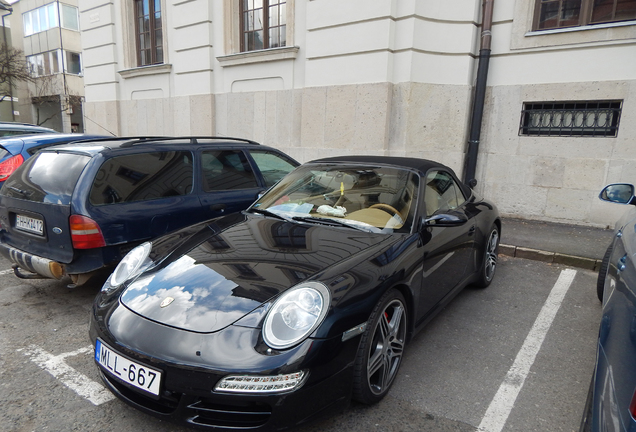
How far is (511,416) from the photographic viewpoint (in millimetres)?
2451

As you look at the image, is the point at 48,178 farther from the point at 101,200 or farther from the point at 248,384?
the point at 248,384

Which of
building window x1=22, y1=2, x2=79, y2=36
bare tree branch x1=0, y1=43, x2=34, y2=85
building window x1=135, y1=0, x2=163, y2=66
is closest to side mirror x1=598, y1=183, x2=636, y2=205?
building window x1=135, y1=0, x2=163, y2=66

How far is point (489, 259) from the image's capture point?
14.7 feet

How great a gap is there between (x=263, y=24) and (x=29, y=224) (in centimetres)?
805

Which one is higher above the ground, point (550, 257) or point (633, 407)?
point (633, 407)

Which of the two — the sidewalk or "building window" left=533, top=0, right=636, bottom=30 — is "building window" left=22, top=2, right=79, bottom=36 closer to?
"building window" left=533, top=0, right=636, bottom=30

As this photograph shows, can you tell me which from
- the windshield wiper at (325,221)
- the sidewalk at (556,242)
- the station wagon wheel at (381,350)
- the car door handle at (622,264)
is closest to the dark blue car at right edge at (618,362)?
the car door handle at (622,264)

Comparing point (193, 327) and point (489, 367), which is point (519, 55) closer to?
point (489, 367)

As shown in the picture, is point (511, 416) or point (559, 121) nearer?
point (511, 416)

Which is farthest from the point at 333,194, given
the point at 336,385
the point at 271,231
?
the point at 336,385

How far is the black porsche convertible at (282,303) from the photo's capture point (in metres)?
1.96

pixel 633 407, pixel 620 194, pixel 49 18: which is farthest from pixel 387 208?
pixel 49 18

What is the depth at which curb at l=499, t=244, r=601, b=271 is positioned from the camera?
5.27m

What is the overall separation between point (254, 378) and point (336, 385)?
44 cm
